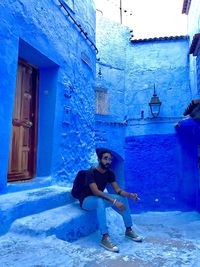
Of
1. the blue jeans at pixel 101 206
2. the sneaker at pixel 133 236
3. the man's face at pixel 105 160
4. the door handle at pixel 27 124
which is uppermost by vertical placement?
the door handle at pixel 27 124

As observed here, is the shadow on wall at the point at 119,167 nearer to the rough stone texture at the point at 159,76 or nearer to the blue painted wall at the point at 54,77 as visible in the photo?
the rough stone texture at the point at 159,76

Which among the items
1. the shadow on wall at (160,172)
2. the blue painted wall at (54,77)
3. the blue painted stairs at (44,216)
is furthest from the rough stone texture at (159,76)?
the blue painted stairs at (44,216)

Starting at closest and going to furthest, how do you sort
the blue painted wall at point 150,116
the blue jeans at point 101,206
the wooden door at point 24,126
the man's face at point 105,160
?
the blue jeans at point 101,206 < the man's face at point 105,160 < the wooden door at point 24,126 < the blue painted wall at point 150,116

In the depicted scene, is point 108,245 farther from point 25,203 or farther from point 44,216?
point 25,203

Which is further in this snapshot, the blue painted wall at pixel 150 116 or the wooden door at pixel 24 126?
the blue painted wall at pixel 150 116

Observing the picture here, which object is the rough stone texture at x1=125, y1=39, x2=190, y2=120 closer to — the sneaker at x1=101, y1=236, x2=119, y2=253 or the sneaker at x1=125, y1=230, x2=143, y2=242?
the sneaker at x1=125, y1=230, x2=143, y2=242

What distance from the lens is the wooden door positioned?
14.4ft

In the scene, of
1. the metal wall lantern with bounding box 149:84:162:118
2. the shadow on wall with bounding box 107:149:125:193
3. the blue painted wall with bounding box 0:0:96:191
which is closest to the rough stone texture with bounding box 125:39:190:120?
the metal wall lantern with bounding box 149:84:162:118

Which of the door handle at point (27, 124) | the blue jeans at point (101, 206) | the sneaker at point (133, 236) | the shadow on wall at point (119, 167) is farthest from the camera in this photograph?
the shadow on wall at point (119, 167)

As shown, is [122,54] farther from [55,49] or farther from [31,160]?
[31,160]

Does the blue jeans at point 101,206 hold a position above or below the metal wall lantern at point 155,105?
below

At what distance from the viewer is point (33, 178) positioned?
4805mm

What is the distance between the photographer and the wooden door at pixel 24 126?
438 centimetres

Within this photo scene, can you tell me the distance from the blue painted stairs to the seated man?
0.82 feet
